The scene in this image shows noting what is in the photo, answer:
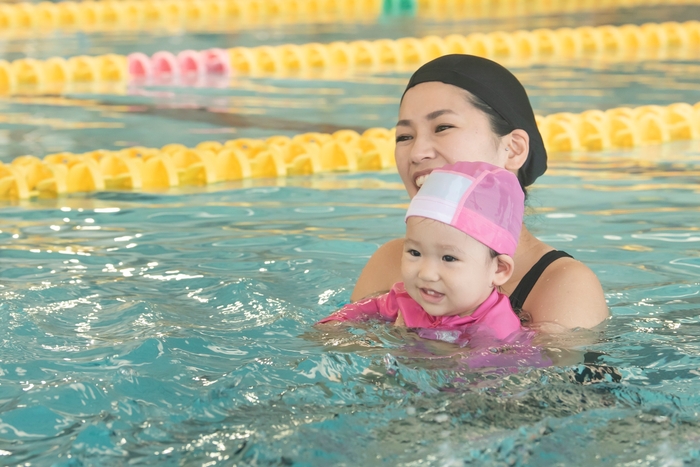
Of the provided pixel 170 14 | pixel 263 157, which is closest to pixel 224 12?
pixel 170 14

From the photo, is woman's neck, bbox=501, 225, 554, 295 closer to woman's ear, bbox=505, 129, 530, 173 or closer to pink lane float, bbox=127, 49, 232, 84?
woman's ear, bbox=505, 129, 530, 173

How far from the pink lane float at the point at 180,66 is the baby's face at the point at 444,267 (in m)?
7.13

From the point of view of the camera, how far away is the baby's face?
249cm

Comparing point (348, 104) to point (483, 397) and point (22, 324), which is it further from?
point (483, 397)

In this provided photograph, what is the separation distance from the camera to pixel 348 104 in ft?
27.2

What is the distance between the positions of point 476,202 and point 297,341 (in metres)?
0.74

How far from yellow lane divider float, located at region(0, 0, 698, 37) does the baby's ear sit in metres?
10.7

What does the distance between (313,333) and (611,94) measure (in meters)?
6.15

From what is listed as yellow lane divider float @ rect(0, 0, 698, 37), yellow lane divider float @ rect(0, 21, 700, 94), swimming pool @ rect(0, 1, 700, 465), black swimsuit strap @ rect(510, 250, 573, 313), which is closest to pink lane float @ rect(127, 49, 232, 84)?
yellow lane divider float @ rect(0, 21, 700, 94)

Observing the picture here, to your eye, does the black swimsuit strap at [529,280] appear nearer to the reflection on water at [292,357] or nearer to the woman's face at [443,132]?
the reflection on water at [292,357]

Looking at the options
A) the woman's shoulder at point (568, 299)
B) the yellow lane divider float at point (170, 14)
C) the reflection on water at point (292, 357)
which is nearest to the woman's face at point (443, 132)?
the woman's shoulder at point (568, 299)

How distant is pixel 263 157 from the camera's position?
19.6 ft

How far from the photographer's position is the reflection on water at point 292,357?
2.17 metres

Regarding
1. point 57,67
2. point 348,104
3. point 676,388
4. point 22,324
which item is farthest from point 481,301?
point 57,67
